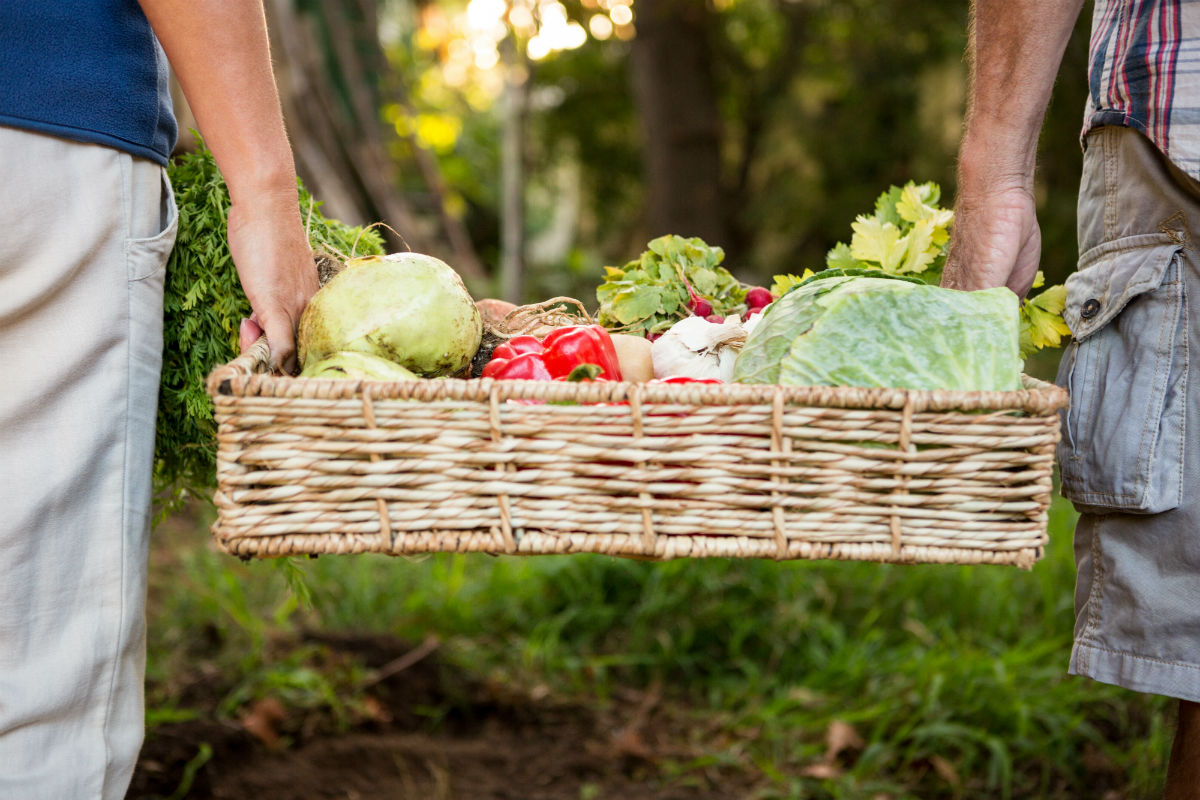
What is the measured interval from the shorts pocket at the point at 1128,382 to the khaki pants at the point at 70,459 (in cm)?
156

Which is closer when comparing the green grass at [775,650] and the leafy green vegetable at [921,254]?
the leafy green vegetable at [921,254]

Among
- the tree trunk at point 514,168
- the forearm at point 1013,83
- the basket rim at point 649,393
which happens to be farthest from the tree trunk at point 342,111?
the basket rim at point 649,393

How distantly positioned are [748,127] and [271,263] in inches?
334

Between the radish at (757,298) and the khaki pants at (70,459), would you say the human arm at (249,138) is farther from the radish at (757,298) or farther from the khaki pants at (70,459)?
the radish at (757,298)

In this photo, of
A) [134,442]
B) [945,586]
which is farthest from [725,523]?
[945,586]

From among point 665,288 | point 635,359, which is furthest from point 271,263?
point 665,288

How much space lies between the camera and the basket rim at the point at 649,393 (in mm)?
1260

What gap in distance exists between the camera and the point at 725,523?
131cm

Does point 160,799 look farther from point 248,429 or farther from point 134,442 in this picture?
point 248,429

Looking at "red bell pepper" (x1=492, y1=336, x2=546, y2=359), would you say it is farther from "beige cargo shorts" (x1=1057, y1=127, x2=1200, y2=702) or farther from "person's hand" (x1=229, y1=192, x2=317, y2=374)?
"beige cargo shorts" (x1=1057, y1=127, x2=1200, y2=702)

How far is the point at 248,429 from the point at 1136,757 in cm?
262

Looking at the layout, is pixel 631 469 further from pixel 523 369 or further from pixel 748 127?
pixel 748 127

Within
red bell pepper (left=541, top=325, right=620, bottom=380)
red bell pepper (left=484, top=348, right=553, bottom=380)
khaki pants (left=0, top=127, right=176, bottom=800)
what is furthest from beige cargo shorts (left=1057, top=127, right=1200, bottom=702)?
khaki pants (left=0, top=127, right=176, bottom=800)

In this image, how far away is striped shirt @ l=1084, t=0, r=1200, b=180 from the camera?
4.72 ft
